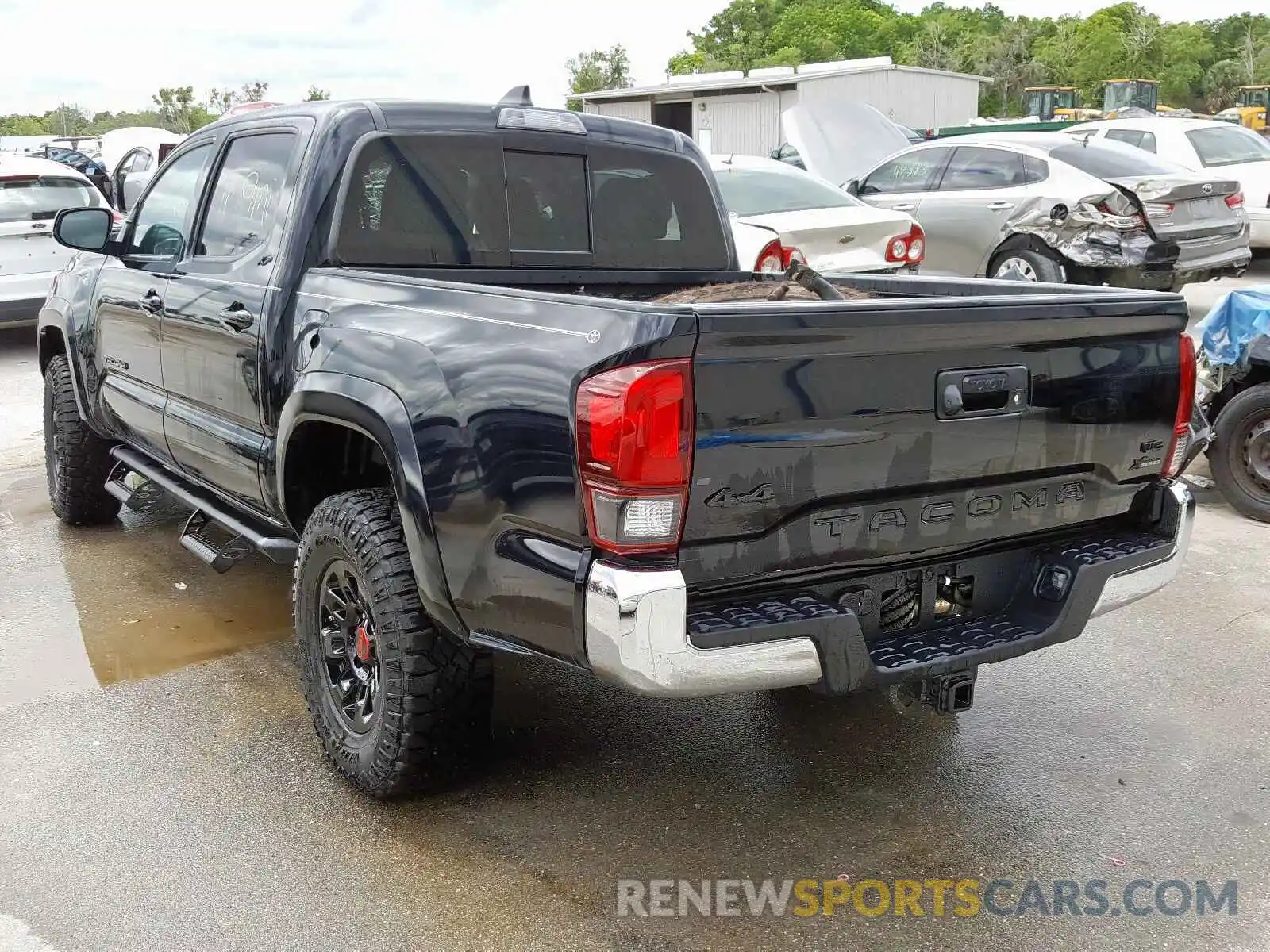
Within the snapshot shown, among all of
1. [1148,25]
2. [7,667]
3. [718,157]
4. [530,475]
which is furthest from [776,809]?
[1148,25]

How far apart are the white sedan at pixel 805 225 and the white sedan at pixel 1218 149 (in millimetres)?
5276

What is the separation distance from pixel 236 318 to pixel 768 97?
31.4m

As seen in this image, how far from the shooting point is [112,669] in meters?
4.63

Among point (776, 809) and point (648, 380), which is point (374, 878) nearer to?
point (776, 809)

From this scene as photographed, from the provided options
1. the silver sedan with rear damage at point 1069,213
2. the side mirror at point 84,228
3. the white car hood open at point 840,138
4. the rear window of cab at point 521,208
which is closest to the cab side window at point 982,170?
the silver sedan with rear damage at point 1069,213

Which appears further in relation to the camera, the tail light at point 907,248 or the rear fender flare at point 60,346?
the tail light at point 907,248

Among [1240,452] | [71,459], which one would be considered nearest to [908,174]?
[1240,452]

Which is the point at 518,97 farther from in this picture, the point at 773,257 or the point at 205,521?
the point at 773,257

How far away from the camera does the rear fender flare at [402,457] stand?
125 inches

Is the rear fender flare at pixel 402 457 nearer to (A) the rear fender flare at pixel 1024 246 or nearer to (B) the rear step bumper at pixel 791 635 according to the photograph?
(B) the rear step bumper at pixel 791 635

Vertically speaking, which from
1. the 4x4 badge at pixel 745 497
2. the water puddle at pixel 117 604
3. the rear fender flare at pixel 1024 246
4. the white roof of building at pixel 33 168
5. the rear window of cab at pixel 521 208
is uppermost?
the rear window of cab at pixel 521 208

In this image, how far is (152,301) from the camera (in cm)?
482

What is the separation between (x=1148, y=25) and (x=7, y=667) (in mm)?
108184

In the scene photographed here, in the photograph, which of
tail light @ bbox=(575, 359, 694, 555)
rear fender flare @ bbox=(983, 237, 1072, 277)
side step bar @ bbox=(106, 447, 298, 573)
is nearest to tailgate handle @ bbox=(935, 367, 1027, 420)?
tail light @ bbox=(575, 359, 694, 555)
